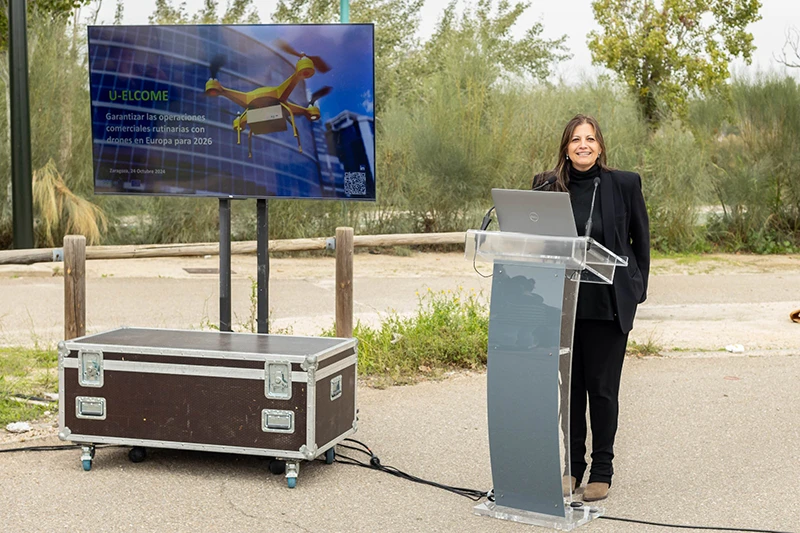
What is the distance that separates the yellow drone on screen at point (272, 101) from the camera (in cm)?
646

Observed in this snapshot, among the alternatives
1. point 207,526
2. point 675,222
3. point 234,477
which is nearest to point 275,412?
point 234,477

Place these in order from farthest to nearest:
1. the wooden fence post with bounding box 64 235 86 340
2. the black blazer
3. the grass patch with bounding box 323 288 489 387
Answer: the grass patch with bounding box 323 288 489 387 → the wooden fence post with bounding box 64 235 86 340 → the black blazer

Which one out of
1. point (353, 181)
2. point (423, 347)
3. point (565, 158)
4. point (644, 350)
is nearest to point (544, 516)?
point (565, 158)

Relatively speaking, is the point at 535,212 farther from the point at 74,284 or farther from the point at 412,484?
the point at 74,284

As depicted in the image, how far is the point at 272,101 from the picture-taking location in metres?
6.52

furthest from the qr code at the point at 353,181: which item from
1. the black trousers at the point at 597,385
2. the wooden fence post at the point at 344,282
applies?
the black trousers at the point at 597,385

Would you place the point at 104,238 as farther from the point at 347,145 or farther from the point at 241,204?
the point at 347,145

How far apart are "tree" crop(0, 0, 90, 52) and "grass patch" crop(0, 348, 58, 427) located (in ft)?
35.1

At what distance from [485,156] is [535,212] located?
13410mm

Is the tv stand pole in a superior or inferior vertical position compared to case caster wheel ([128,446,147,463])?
superior

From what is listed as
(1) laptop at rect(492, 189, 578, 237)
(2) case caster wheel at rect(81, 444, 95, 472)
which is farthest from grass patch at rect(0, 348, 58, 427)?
(1) laptop at rect(492, 189, 578, 237)

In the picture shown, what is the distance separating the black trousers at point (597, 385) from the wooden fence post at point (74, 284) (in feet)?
11.4

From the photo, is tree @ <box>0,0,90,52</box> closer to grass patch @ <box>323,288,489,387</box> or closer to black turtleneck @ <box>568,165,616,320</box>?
grass patch @ <box>323,288,489,387</box>

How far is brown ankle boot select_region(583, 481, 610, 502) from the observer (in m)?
5.11
